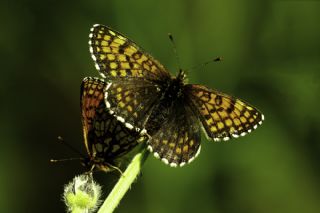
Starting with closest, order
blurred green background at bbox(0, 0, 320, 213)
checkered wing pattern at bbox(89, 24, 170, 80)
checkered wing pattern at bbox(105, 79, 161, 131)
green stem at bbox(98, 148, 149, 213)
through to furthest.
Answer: green stem at bbox(98, 148, 149, 213), checkered wing pattern at bbox(105, 79, 161, 131), checkered wing pattern at bbox(89, 24, 170, 80), blurred green background at bbox(0, 0, 320, 213)

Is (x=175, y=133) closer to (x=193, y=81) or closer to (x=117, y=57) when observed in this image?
(x=117, y=57)

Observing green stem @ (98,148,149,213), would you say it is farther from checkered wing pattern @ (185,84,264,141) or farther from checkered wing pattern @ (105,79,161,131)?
checkered wing pattern @ (185,84,264,141)

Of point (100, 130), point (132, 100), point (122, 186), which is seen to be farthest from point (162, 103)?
point (122, 186)

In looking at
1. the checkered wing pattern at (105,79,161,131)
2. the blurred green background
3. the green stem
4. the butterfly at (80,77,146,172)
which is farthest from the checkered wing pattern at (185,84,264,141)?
Result: the blurred green background

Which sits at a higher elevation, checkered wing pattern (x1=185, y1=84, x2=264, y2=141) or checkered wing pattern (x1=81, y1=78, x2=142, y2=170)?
checkered wing pattern (x1=81, y1=78, x2=142, y2=170)

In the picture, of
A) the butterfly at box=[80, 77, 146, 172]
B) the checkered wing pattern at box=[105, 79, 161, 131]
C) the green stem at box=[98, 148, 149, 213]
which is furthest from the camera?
the checkered wing pattern at box=[105, 79, 161, 131]

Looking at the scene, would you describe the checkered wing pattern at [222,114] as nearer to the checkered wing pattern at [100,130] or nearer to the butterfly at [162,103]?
the butterfly at [162,103]

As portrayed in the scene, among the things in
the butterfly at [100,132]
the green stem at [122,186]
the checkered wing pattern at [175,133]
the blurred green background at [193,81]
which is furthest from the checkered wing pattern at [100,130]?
the blurred green background at [193,81]
